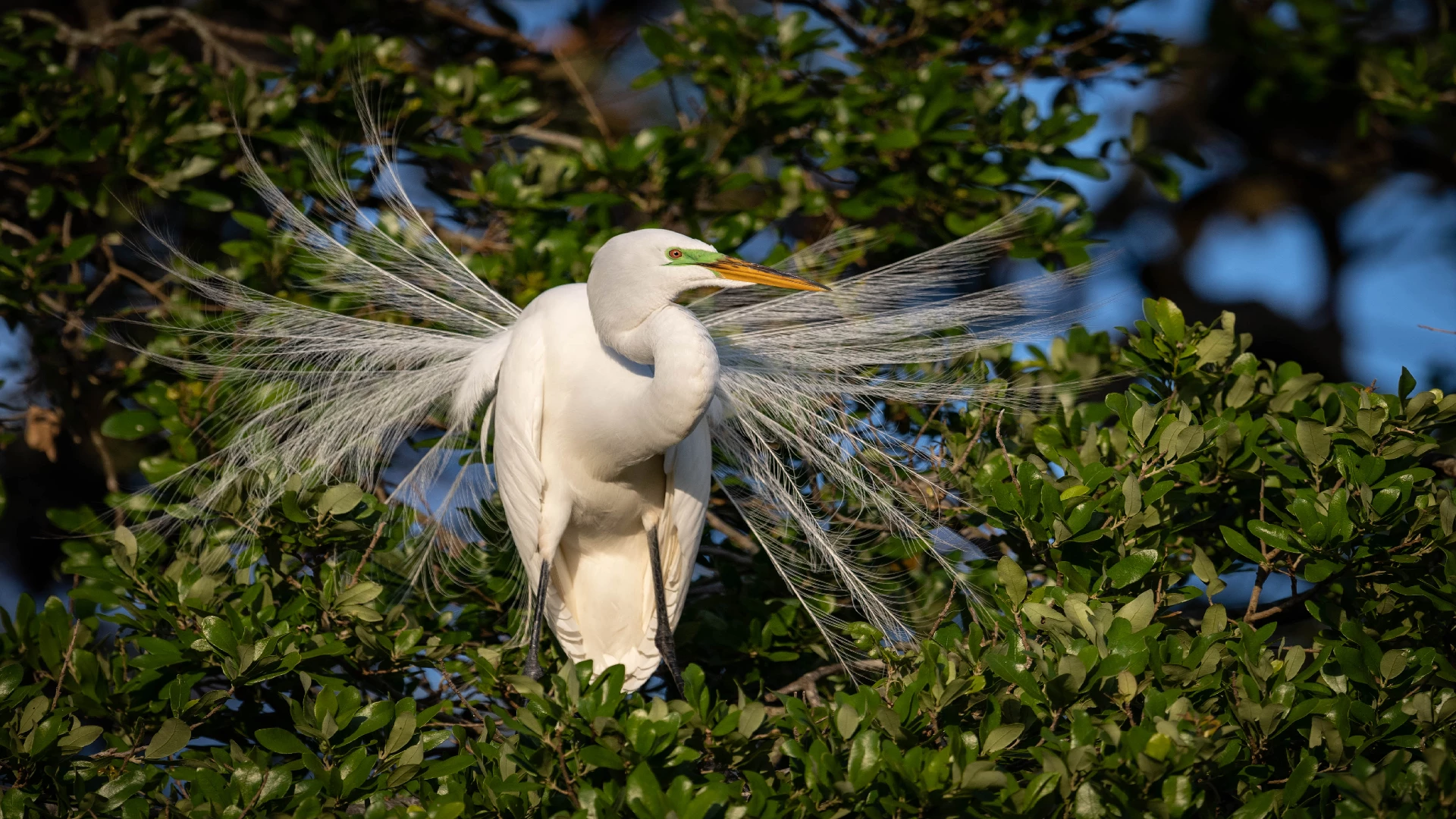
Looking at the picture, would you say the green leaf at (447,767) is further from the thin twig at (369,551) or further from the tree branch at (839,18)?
the tree branch at (839,18)

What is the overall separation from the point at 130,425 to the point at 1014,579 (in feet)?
7.27

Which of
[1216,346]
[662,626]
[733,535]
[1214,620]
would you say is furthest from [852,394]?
[1214,620]

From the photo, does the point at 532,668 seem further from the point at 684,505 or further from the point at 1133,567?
the point at 1133,567

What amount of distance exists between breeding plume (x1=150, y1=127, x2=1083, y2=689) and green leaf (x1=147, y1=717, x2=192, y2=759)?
0.62 metres

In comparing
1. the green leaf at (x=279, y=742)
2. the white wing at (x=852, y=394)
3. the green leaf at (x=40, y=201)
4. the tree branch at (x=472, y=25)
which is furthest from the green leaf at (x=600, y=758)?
the tree branch at (x=472, y=25)

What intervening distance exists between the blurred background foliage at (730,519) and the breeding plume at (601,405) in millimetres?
127

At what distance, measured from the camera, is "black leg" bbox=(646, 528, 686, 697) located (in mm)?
2713

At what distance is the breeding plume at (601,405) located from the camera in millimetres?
2645

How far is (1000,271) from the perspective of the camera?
4.79m

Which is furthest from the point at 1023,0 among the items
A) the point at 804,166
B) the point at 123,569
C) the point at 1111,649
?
the point at 123,569

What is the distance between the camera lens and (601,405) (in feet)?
8.33

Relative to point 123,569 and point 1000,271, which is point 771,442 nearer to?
point 123,569

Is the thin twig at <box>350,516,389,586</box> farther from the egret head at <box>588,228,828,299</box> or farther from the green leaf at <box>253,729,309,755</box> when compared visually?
the egret head at <box>588,228,828,299</box>

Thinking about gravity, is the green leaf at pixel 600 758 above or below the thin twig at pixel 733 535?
above
